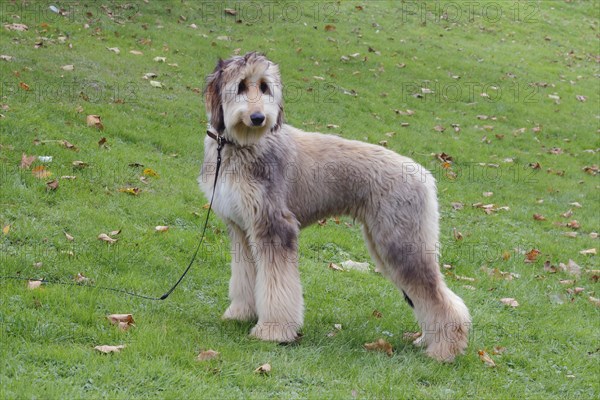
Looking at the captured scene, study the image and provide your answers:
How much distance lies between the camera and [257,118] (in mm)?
5117

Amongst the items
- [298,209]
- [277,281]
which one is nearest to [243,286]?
[277,281]

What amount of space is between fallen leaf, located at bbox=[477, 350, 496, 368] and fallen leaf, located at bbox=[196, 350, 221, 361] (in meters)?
2.38

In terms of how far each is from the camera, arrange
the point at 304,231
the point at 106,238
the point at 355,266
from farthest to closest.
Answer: the point at 304,231 → the point at 355,266 → the point at 106,238

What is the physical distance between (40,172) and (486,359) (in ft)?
16.7

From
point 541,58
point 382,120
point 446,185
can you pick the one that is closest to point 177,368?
point 446,185

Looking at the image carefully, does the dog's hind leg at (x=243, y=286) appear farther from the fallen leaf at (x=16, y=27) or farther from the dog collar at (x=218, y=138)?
the fallen leaf at (x=16, y=27)

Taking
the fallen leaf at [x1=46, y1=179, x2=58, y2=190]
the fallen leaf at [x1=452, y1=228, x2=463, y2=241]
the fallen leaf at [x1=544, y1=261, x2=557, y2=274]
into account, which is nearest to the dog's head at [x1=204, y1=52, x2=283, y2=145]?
the fallen leaf at [x1=46, y1=179, x2=58, y2=190]

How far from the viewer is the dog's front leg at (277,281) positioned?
560 cm

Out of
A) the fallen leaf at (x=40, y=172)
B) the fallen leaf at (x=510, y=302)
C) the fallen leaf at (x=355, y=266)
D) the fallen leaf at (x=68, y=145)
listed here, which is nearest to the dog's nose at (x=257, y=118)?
the fallen leaf at (x=355, y=266)

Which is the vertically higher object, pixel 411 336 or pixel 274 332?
→ pixel 274 332

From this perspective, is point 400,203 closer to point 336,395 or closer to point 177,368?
point 336,395

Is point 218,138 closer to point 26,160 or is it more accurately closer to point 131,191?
point 131,191

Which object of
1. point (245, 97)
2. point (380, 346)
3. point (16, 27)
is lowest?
point (380, 346)

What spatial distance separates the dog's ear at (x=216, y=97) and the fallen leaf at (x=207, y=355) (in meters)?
1.69
